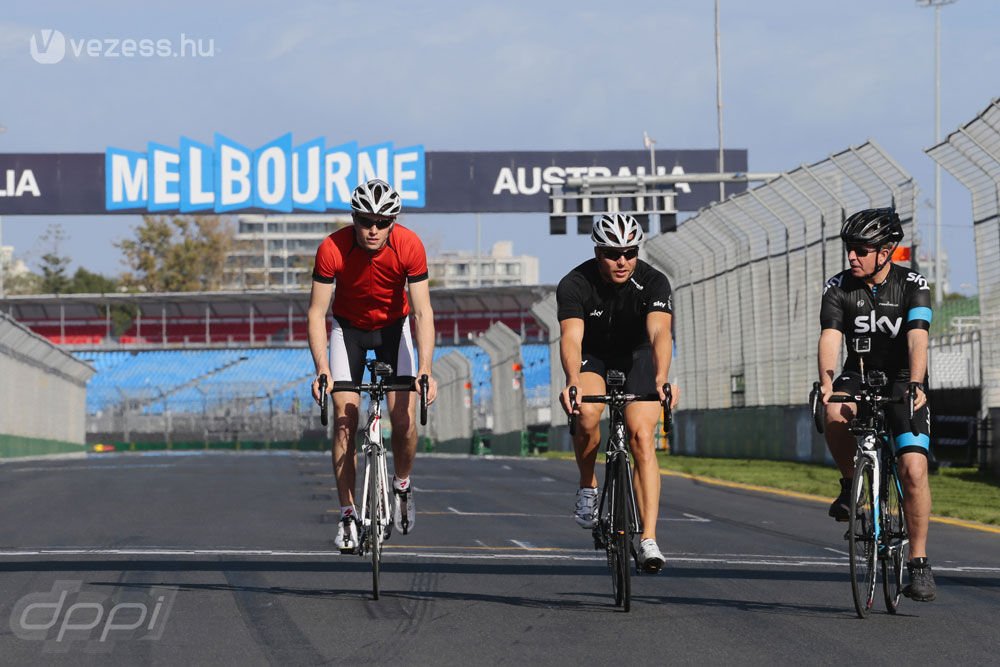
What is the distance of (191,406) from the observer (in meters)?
61.2

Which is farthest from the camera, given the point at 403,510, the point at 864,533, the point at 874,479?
the point at 403,510

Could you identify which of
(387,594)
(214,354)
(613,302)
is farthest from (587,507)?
(214,354)

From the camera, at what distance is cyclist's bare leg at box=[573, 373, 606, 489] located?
26.6 ft

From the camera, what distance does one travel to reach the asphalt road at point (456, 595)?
6637mm

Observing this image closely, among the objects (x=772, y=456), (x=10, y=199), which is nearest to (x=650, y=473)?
(x=772, y=456)

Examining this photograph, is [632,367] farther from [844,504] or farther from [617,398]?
[844,504]

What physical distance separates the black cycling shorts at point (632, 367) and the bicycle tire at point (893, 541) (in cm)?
120

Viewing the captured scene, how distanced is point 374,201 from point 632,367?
149 centimetres

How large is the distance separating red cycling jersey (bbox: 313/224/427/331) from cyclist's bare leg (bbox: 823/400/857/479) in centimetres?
211

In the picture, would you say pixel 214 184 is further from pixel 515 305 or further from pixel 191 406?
pixel 515 305

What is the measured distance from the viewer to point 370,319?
8.73 meters

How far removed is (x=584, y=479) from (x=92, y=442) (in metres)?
56.2

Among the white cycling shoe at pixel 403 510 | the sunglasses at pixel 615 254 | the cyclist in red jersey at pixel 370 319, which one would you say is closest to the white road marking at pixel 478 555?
the white cycling shoe at pixel 403 510

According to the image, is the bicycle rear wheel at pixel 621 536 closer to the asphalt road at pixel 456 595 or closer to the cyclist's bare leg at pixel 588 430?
the asphalt road at pixel 456 595
